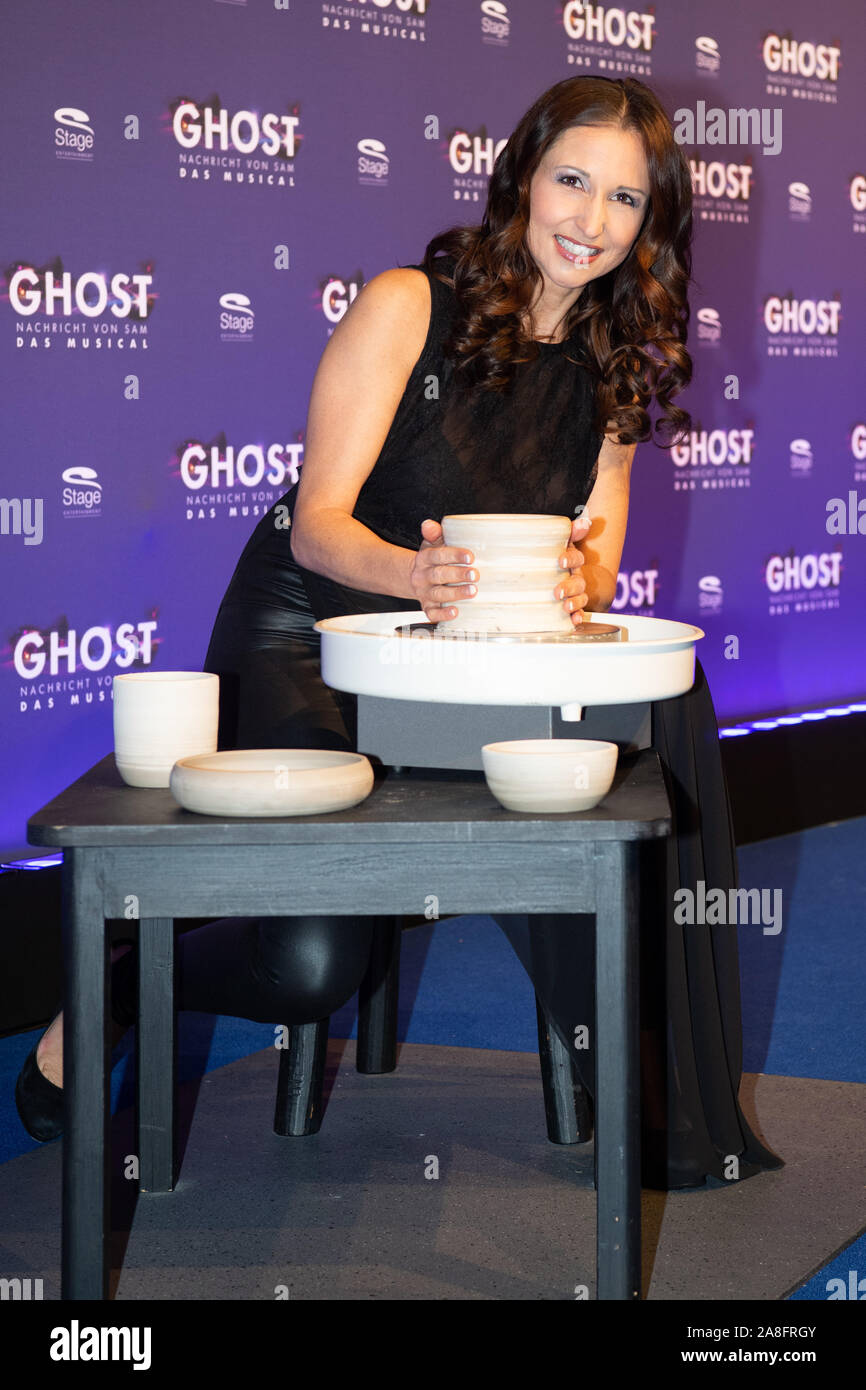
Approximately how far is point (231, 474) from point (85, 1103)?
2168 mm

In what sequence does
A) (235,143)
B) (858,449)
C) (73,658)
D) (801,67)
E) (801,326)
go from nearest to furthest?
(73,658) → (235,143) → (801,67) → (801,326) → (858,449)

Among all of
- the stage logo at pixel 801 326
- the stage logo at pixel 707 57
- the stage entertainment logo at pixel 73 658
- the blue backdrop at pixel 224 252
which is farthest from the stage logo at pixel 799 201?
the stage entertainment logo at pixel 73 658

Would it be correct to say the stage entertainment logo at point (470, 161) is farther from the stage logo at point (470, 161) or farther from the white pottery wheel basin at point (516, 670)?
the white pottery wheel basin at point (516, 670)

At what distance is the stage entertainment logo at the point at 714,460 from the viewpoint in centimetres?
458

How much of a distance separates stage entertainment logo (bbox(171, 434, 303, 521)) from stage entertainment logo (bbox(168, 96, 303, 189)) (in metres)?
0.55

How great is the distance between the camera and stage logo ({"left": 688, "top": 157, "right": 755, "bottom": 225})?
177 inches

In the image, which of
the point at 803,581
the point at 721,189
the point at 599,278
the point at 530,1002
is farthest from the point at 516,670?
the point at 803,581

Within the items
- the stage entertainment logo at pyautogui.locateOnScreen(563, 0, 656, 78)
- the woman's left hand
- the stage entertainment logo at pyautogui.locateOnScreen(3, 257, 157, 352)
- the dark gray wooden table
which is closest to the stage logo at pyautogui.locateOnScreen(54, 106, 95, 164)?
the stage entertainment logo at pyautogui.locateOnScreen(3, 257, 157, 352)

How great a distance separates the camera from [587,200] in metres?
2.05

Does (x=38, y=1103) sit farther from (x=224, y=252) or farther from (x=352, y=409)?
(x=224, y=252)

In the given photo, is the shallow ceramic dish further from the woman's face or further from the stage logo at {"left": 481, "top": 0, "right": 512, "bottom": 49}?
the stage logo at {"left": 481, "top": 0, "right": 512, "bottom": 49}

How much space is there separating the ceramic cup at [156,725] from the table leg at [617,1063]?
0.45m
